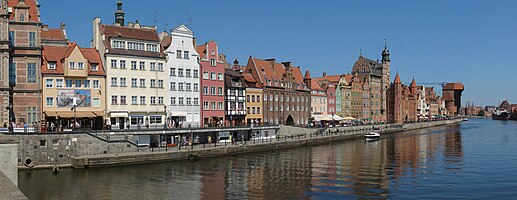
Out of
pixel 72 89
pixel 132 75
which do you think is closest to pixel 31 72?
pixel 72 89

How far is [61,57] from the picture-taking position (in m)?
60.0

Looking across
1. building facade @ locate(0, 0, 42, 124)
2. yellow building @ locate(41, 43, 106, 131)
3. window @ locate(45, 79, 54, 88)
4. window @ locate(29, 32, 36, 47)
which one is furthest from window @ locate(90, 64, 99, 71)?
window @ locate(29, 32, 36, 47)

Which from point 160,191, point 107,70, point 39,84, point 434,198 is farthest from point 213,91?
point 434,198

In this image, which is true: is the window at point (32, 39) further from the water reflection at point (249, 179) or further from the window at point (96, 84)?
the water reflection at point (249, 179)

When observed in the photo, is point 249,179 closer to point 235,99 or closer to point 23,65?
point 23,65

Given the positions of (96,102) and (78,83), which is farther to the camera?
(96,102)

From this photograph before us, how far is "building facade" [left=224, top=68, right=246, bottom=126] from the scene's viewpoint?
261ft

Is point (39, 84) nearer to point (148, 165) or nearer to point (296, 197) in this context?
point (148, 165)

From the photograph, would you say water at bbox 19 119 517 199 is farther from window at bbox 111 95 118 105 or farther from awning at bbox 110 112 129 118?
window at bbox 111 95 118 105

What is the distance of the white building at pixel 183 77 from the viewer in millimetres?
69812

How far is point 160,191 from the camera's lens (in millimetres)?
37094

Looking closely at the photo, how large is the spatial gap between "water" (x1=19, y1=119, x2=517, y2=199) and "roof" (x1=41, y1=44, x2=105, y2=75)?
16.9 meters

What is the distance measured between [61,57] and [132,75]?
9.31 m

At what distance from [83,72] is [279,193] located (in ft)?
114
